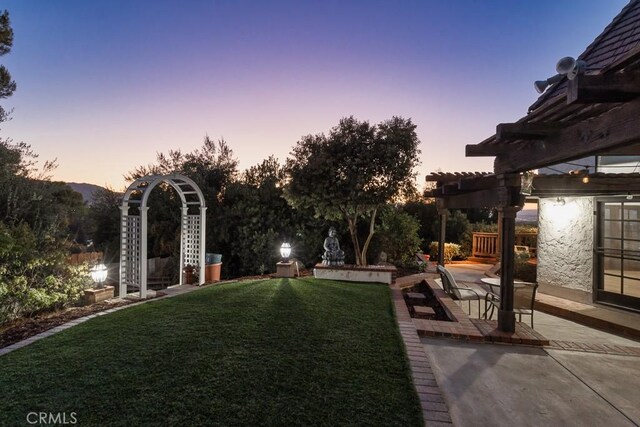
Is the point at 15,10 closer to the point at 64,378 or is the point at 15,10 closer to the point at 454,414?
the point at 64,378

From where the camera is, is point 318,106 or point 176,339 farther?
point 318,106

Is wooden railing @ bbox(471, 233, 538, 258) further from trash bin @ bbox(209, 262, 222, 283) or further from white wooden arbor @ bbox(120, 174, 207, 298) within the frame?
white wooden arbor @ bbox(120, 174, 207, 298)

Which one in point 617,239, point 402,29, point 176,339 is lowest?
point 176,339

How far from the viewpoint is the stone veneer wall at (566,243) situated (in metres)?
7.05

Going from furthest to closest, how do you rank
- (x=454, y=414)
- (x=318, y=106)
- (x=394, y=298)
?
(x=318, y=106) < (x=394, y=298) < (x=454, y=414)

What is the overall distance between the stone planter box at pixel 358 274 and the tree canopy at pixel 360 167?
1.71 metres

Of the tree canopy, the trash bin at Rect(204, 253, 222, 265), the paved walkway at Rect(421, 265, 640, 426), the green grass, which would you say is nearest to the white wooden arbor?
the trash bin at Rect(204, 253, 222, 265)

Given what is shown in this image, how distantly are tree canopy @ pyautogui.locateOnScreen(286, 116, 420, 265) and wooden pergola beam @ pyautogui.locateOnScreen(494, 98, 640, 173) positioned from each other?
Result: 4.44 meters

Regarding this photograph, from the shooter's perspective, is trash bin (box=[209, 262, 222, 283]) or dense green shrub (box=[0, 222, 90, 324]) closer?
dense green shrub (box=[0, 222, 90, 324])

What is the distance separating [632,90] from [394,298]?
4995mm

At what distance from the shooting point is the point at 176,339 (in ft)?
11.9

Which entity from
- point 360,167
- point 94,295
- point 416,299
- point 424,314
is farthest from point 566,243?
point 94,295

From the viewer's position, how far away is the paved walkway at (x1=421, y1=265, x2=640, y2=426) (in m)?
2.65

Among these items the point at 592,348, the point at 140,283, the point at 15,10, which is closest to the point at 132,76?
the point at 15,10
